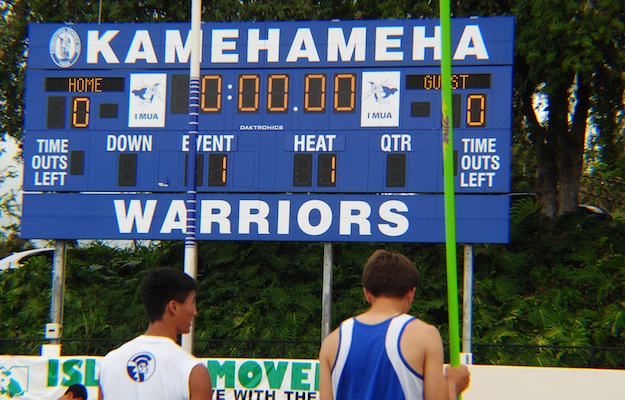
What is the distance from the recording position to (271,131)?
15172 mm

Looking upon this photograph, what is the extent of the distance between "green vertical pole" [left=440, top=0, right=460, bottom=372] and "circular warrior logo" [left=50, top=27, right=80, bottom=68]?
1217cm

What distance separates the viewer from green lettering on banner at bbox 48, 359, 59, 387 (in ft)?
46.2

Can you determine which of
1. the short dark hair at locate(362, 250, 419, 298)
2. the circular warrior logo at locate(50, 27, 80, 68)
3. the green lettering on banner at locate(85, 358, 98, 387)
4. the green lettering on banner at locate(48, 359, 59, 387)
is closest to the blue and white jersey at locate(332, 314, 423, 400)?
the short dark hair at locate(362, 250, 419, 298)

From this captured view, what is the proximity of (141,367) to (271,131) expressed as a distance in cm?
1141

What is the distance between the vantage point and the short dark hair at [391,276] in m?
3.92

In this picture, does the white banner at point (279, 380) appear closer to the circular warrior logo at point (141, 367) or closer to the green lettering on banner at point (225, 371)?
the green lettering on banner at point (225, 371)

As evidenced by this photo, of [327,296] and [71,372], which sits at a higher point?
[327,296]

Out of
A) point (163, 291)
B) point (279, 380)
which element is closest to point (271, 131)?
point (279, 380)

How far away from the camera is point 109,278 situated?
2081 cm

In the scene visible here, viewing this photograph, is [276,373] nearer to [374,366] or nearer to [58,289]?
[58,289]

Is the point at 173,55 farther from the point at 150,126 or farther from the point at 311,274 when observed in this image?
the point at 311,274

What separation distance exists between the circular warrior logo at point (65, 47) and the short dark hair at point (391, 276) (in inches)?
519

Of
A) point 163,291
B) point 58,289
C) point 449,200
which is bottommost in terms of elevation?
point 58,289

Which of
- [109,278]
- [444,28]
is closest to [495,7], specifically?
[109,278]
